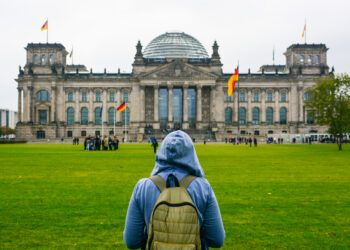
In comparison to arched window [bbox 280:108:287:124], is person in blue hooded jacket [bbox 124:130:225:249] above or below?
below

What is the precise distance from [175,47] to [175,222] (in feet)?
373

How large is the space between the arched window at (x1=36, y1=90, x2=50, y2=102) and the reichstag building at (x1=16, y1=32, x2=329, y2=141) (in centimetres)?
13

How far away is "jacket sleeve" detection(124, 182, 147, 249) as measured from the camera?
4637mm

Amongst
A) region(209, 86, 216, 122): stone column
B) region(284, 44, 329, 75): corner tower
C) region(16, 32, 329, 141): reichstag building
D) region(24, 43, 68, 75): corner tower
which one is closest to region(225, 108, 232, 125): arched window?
region(16, 32, 329, 141): reichstag building

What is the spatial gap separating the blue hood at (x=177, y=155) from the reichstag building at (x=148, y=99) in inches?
3803

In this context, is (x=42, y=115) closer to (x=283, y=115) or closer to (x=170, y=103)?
(x=170, y=103)

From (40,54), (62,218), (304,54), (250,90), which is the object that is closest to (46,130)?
(40,54)

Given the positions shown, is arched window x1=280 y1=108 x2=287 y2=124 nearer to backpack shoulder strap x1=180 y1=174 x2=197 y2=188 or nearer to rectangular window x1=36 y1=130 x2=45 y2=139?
rectangular window x1=36 y1=130 x2=45 y2=139

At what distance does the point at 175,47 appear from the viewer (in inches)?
4540

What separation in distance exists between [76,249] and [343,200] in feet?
29.5

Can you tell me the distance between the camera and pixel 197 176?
4773mm

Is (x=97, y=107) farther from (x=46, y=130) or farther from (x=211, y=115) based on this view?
(x=211, y=115)

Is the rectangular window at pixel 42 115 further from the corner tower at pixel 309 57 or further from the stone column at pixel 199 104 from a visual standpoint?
the corner tower at pixel 309 57

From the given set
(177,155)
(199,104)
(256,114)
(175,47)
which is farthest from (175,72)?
(177,155)
